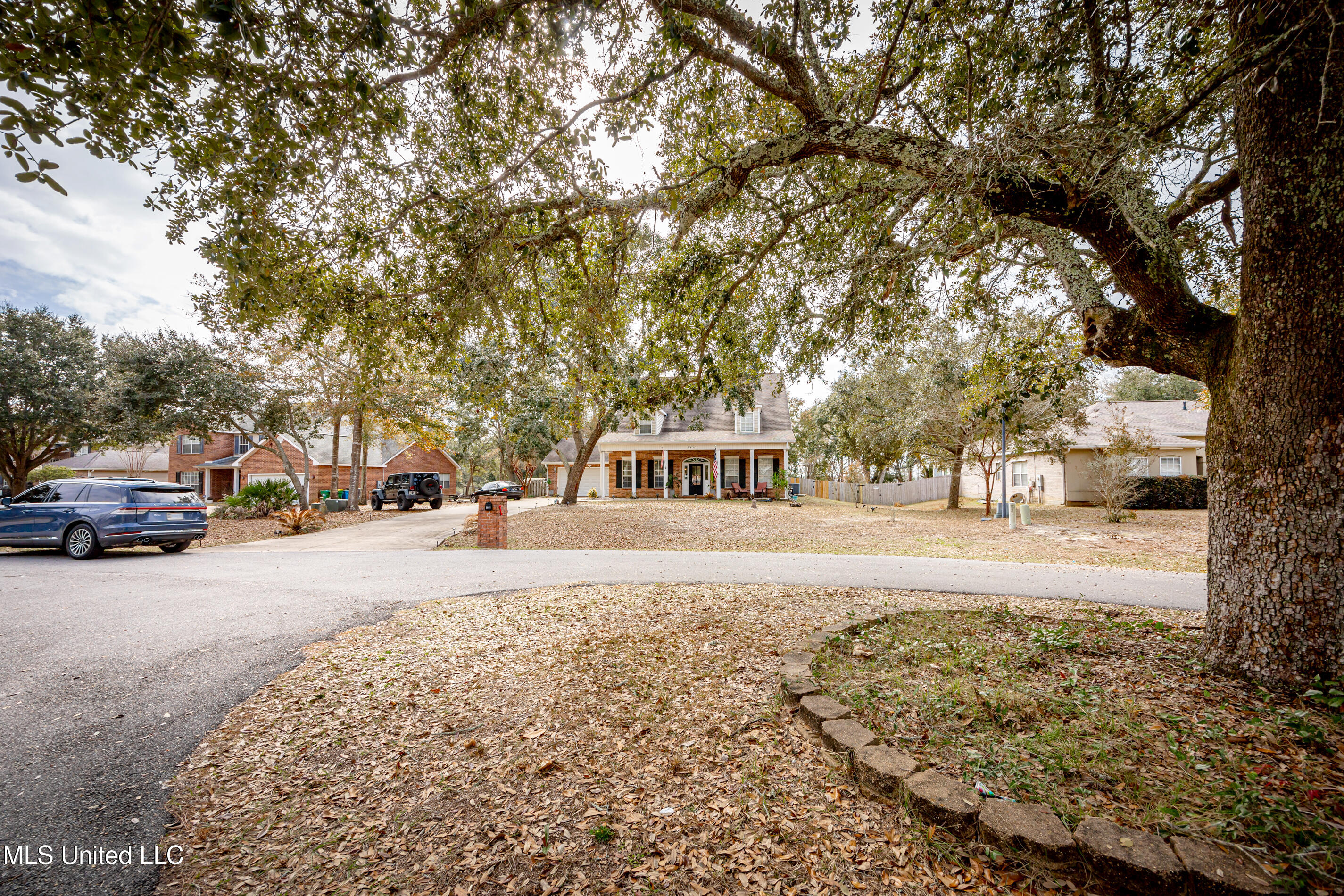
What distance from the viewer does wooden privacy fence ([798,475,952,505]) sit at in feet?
91.3

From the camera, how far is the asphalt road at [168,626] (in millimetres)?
2338

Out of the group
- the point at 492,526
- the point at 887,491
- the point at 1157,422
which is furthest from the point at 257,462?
the point at 1157,422

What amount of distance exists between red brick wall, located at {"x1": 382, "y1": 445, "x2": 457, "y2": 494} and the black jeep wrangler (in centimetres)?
1063

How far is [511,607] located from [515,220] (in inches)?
170

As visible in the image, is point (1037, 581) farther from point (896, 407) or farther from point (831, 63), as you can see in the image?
point (896, 407)

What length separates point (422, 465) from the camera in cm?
3778

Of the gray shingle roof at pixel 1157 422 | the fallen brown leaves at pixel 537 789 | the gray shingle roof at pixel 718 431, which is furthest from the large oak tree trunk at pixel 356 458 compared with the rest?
the gray shingle roof at pixel 1157 422

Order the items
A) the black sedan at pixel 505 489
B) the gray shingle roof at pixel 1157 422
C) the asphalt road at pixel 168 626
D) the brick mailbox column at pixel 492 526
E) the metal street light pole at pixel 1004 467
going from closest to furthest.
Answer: the asphalt road at pixel 168 626 < the brick mailbox column at pixel 492 526 < the metal street light pole at pixel 1004 467 < the gray shingle roof at pixel 1157 422 < the black sedan at pixel 505 489

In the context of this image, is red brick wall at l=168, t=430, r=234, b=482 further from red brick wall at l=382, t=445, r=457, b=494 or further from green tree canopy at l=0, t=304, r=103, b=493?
green tree canopy at l=0, t=304, r=103, b=493

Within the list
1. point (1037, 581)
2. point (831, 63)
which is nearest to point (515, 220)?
point (831, 63)

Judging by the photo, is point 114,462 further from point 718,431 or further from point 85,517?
point 718,431

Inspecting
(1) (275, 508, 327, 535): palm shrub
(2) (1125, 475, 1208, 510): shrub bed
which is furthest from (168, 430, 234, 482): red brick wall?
(2) (1125, 475, 1208, 510): shrub bed

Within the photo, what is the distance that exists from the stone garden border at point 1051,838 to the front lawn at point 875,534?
8046 millimetres

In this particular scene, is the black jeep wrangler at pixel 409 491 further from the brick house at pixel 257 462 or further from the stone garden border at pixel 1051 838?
the stone garden border at pixel 1051 838
